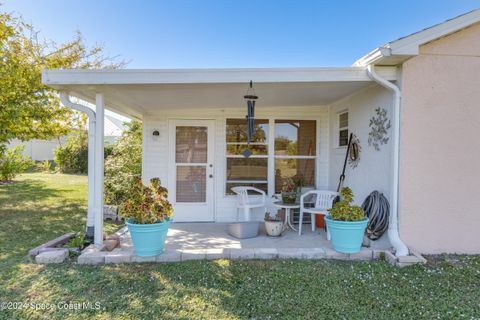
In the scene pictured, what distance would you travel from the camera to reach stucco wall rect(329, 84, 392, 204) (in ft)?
12.6

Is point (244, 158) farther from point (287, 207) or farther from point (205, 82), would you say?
point (205, 82)

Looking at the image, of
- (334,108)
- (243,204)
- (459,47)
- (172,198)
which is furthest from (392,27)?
(172,198)

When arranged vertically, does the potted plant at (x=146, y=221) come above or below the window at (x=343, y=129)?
below

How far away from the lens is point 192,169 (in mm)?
5629

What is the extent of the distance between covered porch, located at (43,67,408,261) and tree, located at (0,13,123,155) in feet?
5.88

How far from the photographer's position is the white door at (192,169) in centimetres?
557

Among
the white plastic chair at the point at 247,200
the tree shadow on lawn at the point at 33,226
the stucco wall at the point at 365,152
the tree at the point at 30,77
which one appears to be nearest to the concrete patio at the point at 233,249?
the white plastic chair at the point at 247,200

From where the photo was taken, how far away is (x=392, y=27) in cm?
772

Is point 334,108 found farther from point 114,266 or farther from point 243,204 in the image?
point 114,266

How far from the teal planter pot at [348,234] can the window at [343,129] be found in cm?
201

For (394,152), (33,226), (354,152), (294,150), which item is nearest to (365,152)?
(354,152)

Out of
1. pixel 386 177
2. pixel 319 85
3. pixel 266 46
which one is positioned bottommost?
pixel 386 177

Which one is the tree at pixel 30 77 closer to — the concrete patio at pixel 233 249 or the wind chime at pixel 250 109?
the concrete patio at pixel 233 249

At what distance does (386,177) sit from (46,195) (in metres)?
8.72
